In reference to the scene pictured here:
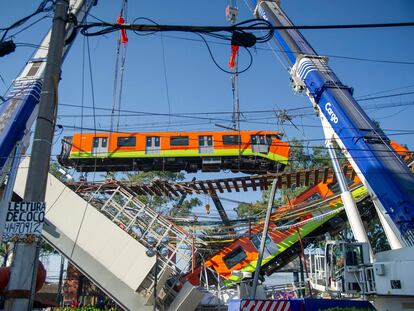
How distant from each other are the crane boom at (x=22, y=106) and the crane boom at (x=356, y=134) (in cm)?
851

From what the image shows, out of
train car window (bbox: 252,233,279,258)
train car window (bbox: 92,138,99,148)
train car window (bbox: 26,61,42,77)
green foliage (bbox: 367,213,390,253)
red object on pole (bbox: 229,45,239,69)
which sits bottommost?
train car window (bbox: 252,233,279,258)

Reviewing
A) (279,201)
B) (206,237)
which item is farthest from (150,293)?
(279,201)

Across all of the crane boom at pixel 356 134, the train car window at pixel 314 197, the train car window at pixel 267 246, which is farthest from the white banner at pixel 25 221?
the train car window at pixel 314 197

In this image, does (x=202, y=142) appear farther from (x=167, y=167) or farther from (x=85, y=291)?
(x=85, y=291)

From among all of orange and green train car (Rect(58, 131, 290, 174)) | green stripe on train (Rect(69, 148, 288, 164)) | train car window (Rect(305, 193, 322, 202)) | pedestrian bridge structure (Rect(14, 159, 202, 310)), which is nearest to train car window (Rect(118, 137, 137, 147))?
orange and green train car (Rect(58, 131, 290, 174))

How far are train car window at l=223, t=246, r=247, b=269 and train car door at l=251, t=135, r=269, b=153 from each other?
947cm

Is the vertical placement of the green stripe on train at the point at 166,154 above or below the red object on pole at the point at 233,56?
below

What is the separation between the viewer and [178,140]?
90.6 feet

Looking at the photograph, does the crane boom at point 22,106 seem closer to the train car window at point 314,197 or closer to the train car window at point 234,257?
the train car window at point 234,257

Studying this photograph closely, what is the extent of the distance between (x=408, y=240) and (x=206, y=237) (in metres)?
10.2

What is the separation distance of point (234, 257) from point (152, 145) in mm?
11933

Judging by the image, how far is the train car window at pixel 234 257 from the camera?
60.2ft

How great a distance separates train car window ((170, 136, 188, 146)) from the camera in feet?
90.0

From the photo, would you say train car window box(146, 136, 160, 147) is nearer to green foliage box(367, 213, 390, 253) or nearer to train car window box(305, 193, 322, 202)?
train car window box(305, 193, 322, 202)
